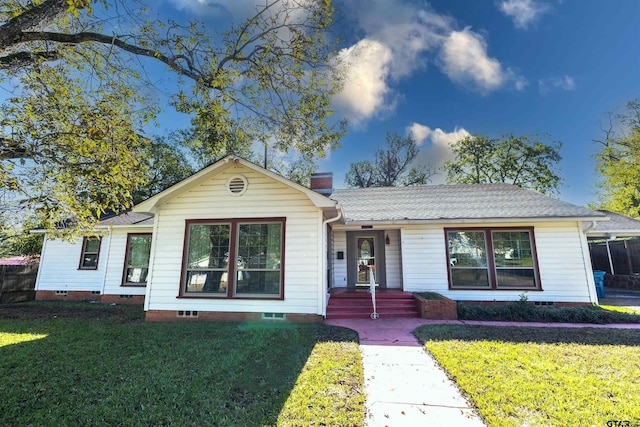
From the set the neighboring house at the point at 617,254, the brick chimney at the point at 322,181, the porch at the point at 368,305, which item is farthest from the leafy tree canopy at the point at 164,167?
the neighboring house at the point at 617,254

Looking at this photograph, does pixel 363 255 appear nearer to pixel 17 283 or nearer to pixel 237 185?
pixel 237 185

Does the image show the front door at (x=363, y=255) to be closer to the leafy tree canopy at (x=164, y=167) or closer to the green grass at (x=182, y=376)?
the green grass at (x=182, y=376)

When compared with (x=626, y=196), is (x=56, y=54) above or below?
below

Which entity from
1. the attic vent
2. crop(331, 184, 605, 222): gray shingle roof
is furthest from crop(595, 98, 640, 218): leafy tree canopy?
the attic vent

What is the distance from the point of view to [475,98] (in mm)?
13859

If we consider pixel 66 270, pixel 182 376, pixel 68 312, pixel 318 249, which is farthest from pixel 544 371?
pixel 66 270

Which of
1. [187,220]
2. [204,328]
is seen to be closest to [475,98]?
[187,220]

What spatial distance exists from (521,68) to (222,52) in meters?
12.6

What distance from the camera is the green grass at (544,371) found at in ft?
9.89

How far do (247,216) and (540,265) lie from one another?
351 inches

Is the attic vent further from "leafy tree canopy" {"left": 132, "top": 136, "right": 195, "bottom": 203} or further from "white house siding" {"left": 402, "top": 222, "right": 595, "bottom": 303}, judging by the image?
"leafy tree canopy" {"left": 132, "top": 136, "right": 195, "bottom": 203}

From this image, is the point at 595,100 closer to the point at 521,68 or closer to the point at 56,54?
the point at 521,68

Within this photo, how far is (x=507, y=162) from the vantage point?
2516cm

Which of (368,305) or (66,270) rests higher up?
(66,270)
